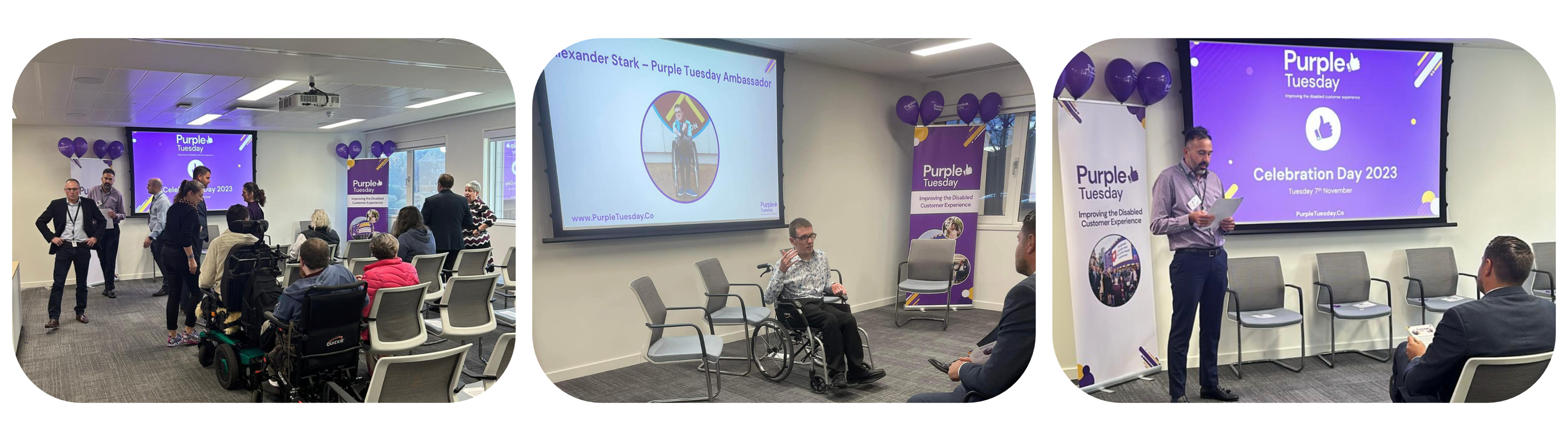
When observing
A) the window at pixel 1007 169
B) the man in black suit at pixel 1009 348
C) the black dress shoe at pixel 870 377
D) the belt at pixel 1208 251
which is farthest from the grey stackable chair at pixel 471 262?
the belt at pixel 1208 251

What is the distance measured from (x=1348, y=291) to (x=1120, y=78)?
196cm

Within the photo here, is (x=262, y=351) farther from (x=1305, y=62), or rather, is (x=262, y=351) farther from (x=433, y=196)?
(x=1305, y=62)

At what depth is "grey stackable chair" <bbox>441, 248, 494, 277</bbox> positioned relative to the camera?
11.0 feet

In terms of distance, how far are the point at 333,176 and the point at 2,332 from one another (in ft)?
4.22

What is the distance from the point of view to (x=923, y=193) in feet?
10.8

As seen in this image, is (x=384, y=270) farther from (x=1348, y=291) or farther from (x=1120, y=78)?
(x=1348, y=291)

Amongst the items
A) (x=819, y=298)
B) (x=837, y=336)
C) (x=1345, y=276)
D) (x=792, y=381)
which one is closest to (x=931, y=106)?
(x=819, y=298)

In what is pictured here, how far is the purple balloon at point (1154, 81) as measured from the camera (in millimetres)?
3717

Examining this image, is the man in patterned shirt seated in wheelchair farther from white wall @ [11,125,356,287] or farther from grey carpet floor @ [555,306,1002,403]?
white wall @ [11,125,356,287]

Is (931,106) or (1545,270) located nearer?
(931,106)

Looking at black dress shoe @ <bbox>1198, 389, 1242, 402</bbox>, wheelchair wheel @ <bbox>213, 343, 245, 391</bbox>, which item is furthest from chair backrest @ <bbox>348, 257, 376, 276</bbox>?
black dress shoe @ <bbox>1198, 389, 1242, 402</bbox>

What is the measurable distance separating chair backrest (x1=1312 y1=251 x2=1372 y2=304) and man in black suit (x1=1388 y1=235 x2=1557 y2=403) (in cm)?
127

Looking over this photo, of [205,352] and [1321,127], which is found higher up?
[1321,127]

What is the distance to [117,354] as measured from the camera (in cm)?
328
